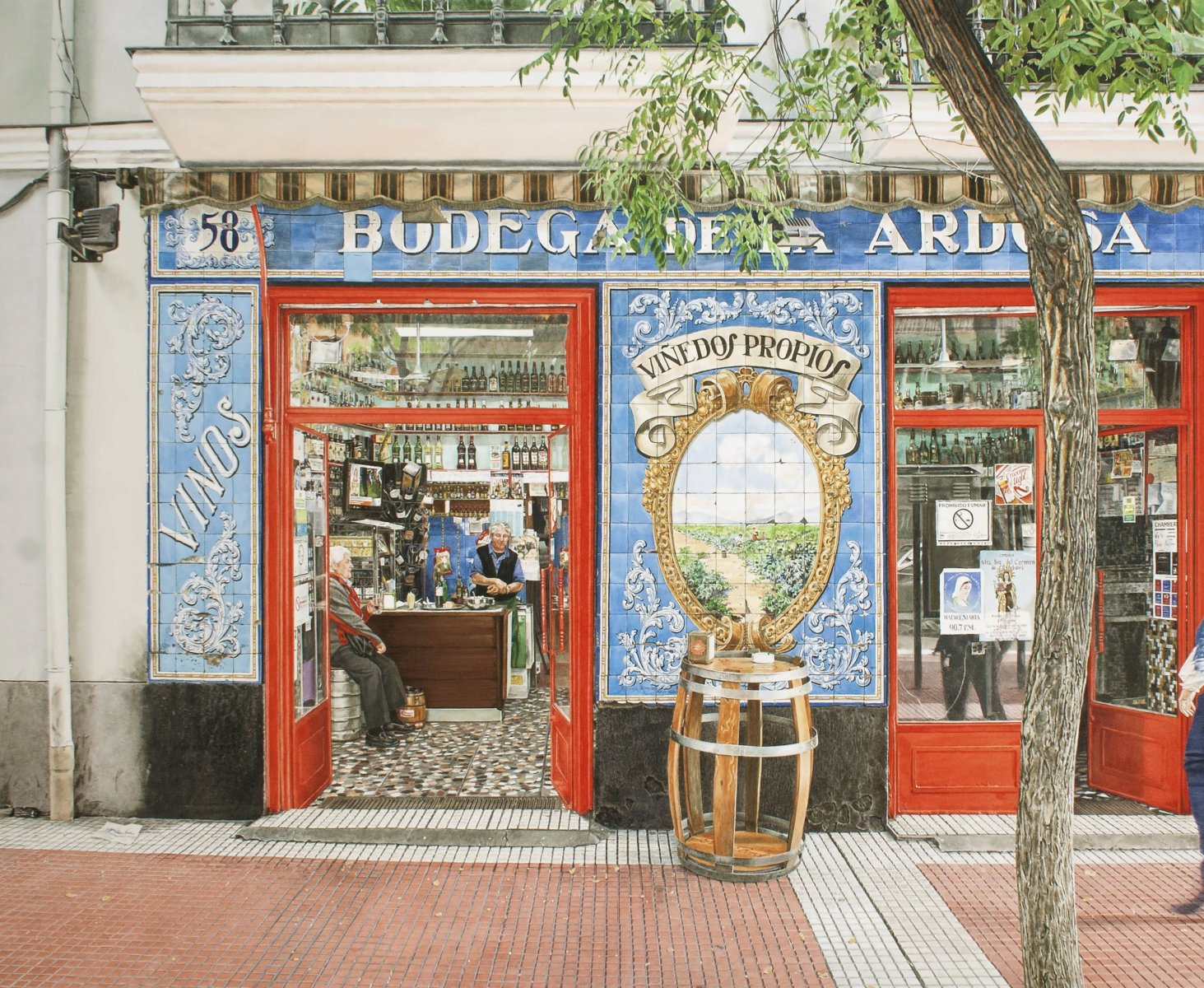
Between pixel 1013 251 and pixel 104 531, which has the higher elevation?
pixel 1013 251

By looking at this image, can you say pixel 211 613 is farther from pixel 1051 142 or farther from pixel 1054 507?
pixel 1051 142

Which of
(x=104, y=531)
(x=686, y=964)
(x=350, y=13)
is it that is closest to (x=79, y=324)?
(x=104, y=531)

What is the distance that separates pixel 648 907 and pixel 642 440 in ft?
8.94

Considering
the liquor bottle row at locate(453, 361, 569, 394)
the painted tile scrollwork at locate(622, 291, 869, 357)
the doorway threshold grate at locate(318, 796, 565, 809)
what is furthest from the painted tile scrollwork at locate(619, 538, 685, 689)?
the painted tile scrollwork at locate(622, 291, 869, 357)

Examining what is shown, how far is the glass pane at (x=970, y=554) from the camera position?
5988 mm

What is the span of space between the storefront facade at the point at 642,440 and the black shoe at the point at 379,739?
166 cm

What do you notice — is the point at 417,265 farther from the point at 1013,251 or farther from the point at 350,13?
the point at 1013,251

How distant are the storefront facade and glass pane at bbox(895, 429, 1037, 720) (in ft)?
0.70

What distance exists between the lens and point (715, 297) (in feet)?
19.0


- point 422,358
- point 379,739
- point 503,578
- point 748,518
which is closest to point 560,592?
point 748,518

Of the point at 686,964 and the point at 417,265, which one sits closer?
the point at 686,964

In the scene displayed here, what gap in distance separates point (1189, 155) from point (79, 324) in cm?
723

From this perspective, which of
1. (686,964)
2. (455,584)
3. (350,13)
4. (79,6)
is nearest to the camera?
(686,964)

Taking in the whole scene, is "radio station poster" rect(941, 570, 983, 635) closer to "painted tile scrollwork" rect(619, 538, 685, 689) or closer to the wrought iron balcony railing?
"painted tile scrollwork" rect(619, 538, 685, 689)
